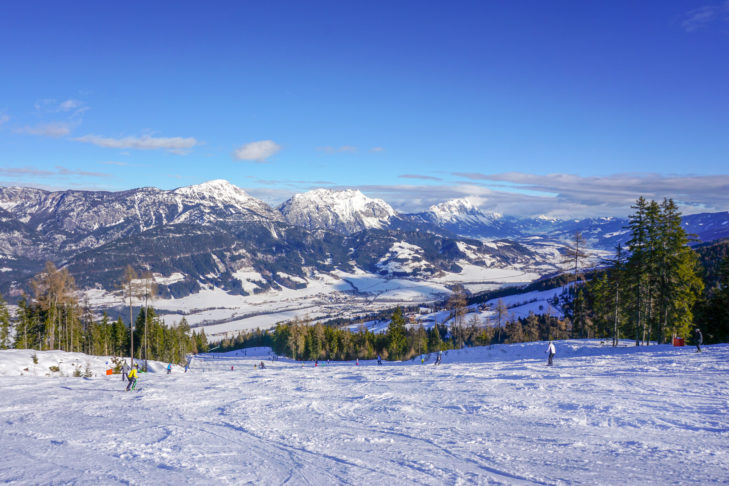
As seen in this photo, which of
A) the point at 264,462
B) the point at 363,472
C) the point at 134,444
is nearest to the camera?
the point at 363,472

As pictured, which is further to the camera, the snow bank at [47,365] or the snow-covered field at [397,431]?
the snow bank at [47,365]

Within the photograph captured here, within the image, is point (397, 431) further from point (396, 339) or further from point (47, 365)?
point (396, 339)

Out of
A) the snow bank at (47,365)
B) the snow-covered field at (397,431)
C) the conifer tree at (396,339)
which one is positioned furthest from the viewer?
the conifer tree at (396,339)

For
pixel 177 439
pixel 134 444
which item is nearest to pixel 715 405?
pixel 177 439

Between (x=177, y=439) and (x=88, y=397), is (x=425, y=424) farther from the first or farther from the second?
(x=88, y=397)

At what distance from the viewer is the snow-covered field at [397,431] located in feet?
33.5


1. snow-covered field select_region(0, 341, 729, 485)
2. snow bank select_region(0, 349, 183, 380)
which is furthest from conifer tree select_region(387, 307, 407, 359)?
snow-covered field select_region(0, 341, 729, 485)

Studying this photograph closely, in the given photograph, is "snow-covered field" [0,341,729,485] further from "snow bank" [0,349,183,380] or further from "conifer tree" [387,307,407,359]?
"conifer tree" [387,307,407,359]

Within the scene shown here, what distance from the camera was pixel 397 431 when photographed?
1434cm

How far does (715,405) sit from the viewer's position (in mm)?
15344

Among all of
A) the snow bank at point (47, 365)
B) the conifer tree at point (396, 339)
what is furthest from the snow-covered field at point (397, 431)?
the conifer tree at point (396, 339)

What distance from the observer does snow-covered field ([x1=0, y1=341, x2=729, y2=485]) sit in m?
10.2

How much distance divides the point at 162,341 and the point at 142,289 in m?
35.0

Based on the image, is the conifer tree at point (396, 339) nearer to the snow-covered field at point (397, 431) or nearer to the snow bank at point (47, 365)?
the snow bank at point (47, 365)
